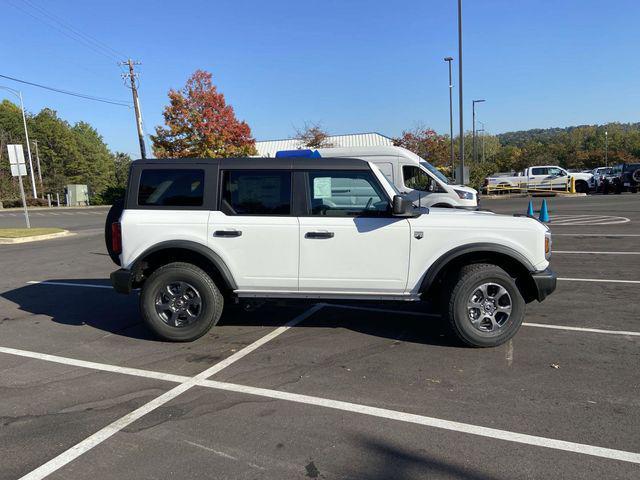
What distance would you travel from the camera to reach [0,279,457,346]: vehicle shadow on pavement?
5.49m

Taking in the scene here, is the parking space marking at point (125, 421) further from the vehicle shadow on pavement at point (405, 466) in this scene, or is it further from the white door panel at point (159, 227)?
the vehicle shadow on pavement at point (405, 466)

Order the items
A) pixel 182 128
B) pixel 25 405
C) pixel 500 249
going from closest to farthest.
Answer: pixel 25 405, pixel 500 249, pixel 182 128

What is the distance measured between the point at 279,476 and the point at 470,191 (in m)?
11.8

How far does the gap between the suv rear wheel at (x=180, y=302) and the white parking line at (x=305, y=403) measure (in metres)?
0.70

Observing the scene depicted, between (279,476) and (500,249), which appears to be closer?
(279,476)

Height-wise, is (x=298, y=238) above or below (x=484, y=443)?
above

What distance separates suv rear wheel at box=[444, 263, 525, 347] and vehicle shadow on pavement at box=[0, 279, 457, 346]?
1.04 ft

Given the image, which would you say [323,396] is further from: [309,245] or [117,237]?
[117,237]

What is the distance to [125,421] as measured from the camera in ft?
11.6

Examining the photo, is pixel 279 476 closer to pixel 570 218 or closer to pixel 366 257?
pixel 366 257

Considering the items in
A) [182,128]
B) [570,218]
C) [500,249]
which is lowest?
[570,218]

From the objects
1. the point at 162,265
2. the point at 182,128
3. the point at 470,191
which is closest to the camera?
the point at 162,265

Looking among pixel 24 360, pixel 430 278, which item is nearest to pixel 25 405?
pixel 24 360

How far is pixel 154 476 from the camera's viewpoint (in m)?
2.85
